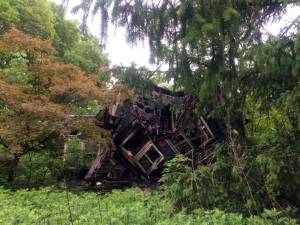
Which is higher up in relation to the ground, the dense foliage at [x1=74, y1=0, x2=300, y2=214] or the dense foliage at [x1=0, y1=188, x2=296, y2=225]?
the dense foliage at [x1=74, y1=0, x2=300, y2=214]

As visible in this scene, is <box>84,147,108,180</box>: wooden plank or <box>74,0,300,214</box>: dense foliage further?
<box>84,147,108,180</box>: wooden plank

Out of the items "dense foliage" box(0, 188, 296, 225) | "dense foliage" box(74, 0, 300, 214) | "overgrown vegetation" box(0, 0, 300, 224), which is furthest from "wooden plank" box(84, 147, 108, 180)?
"dense foliage" box(74, 0, 300, 214)

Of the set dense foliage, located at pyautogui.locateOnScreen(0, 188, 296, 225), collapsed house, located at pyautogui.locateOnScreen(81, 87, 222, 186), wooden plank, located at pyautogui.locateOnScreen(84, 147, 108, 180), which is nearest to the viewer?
dense foliage, located at pyautogui.locateOnScreen(0, 188, 296, 225)

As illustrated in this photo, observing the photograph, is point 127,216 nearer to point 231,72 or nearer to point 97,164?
point 231,72

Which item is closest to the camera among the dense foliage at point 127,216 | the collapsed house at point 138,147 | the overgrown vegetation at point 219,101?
the dense foliage at point 127,216

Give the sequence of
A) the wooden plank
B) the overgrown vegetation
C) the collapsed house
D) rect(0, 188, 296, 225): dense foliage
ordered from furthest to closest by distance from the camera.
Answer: the collapsed house < the wooden plank < the overgrown vegetation < rect(0, 188, 296, 225): dense foliage

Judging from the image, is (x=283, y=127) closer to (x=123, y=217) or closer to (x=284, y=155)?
(x=284, y=155)

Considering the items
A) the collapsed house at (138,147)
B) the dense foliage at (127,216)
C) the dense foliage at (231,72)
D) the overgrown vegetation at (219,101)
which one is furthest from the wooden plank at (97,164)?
the dense foliage at (231,72)

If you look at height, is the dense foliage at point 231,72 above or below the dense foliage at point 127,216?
above

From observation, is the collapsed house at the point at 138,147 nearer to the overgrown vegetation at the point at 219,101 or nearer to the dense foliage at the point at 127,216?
the overgrown vegetation at the point at 219,101

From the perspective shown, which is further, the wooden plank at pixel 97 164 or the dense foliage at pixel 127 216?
the wooden plank at pixel 97 164

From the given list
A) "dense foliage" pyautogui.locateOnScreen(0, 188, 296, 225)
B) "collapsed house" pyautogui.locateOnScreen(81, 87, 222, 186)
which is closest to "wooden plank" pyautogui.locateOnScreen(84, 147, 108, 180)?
"collapsed house" pyautogui.locateOnScreen(81, 87, 222, 186)

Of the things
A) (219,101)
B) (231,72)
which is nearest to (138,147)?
(219,101)

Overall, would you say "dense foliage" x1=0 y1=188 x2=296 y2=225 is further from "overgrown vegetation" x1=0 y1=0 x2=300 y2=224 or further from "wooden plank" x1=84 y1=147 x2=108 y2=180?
"wooden plank" x1=84 y1=147 x2=108 y2=180
